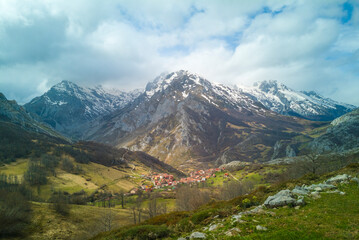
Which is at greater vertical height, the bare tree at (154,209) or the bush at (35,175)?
the bush at (35,175)

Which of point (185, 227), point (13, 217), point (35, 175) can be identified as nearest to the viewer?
point (185, 227)

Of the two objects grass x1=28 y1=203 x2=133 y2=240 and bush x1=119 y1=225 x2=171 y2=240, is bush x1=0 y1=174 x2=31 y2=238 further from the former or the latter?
bush x1=119 y1=225 x2=171 y2=240

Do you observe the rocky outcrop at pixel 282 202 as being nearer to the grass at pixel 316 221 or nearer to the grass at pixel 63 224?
the grass at pixel 316 221

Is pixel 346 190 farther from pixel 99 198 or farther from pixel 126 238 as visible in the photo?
pixel 99 198

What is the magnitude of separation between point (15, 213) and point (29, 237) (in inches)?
423

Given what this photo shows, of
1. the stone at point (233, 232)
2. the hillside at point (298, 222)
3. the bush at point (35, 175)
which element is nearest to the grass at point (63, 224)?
the hillside at point (298, 222)

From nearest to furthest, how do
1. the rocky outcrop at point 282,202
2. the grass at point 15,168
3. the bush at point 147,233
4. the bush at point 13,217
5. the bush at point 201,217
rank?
the rocky outcrop at point 282,202, the bush at point 147,233, the bush at point 201,217, the bush at point 13,217, the grass at point 15,168

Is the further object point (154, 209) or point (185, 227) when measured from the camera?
point (154, 209)

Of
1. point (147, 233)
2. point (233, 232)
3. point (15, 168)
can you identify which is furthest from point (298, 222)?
point (15, 168)

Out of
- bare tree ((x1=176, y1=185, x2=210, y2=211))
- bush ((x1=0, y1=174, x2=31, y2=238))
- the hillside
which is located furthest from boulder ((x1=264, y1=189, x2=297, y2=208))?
bush ((x1=0, y1=174, x2=31, y2=238))

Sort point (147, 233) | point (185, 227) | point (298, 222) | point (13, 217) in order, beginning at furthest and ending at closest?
1. point (13, 217)
2. point (185, 227)
3. point (147, 233)
4. point (298, 222)

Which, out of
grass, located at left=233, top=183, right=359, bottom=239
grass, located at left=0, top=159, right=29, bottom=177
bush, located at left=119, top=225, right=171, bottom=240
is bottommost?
bush, located at left=119, top=225, right=171, bottom=240

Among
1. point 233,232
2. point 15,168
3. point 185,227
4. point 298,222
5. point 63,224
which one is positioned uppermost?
point 15,168

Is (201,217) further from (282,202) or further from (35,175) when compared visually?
(35,175)
